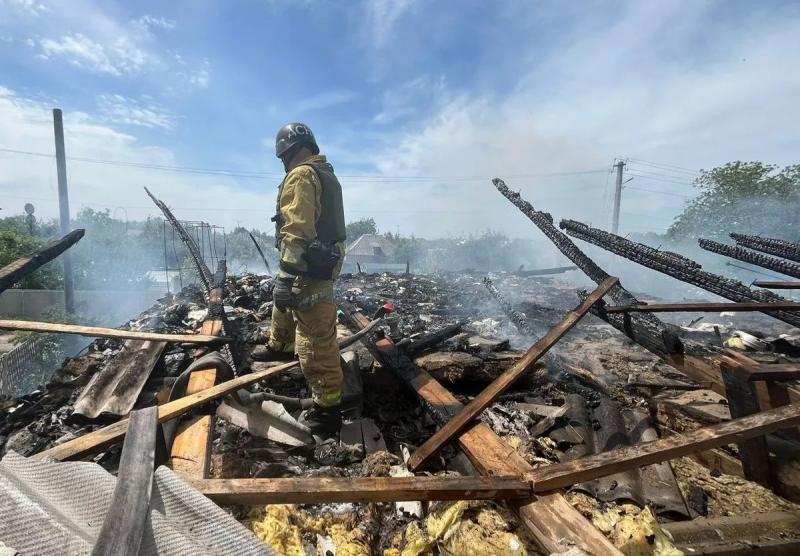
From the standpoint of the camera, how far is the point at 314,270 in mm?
2842

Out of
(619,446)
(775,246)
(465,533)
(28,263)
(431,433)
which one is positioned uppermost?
(775,246)

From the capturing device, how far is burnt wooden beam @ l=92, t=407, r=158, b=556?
0.85 m

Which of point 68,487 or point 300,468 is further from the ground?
point 68,487

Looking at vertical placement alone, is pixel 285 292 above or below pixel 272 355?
above

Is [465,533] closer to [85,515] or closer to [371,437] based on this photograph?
[371,437]

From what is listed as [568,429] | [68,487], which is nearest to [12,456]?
[68,487]

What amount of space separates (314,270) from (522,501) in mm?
2014

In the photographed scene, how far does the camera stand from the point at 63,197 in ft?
39.0

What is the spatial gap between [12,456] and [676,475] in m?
3.25

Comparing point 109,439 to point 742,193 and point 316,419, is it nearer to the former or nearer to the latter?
point 316,419

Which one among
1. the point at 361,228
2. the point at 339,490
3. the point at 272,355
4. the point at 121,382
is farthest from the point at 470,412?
the point at 361,228

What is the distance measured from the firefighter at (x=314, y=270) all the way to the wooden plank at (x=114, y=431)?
20.2 inches

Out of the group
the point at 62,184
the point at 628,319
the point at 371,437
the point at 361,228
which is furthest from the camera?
the point at 361,228

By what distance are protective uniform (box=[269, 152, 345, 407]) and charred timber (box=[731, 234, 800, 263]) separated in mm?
5648
